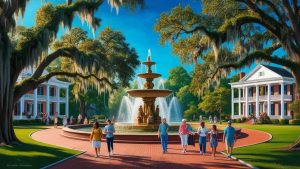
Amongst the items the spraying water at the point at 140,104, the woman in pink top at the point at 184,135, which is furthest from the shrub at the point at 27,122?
the woman in pink top at the point at 184,135

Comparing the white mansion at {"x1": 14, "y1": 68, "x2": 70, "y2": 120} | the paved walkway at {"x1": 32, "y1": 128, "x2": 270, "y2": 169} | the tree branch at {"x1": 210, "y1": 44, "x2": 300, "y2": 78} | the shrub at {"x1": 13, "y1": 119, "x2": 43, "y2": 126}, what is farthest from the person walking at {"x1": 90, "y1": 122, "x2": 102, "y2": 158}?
the white mansion at {"x1": 14, "y1": 68, "x2": 70, "y2": 120}

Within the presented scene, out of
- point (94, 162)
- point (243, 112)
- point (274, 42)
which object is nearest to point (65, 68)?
point (274, 42)

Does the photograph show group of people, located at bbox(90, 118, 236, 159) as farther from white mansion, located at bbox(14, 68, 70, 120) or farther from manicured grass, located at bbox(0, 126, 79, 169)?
white mansion, located at bbox(14, 68, 70, 120)

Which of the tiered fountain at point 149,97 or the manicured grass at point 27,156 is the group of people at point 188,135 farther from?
the tiered fountain at point 149,97

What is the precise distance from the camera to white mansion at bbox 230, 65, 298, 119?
205 feet

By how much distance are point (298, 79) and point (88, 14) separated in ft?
40.2

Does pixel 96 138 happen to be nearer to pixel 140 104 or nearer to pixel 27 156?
pixel 27 156

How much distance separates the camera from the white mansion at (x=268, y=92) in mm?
62531

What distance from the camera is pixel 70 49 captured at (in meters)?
20.7

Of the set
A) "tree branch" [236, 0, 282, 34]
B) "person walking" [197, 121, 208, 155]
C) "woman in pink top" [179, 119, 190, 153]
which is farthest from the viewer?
"tree branch" [236, 0, 282, 34]

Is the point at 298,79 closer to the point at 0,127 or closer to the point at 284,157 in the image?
the point at 284,157

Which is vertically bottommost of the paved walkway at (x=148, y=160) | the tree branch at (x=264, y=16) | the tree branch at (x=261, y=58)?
the paved walkway at (x=148, y=160)

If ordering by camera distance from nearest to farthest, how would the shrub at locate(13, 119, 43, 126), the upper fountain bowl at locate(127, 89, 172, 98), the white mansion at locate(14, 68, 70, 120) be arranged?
the upper fountain bowl at locate(127, 89, 172, 98) → the shrub at locate(13, 119, 43, 126) → the white mansion at locate(14, 68, 70, 120)

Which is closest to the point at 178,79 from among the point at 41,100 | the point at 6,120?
the point at 41,100
